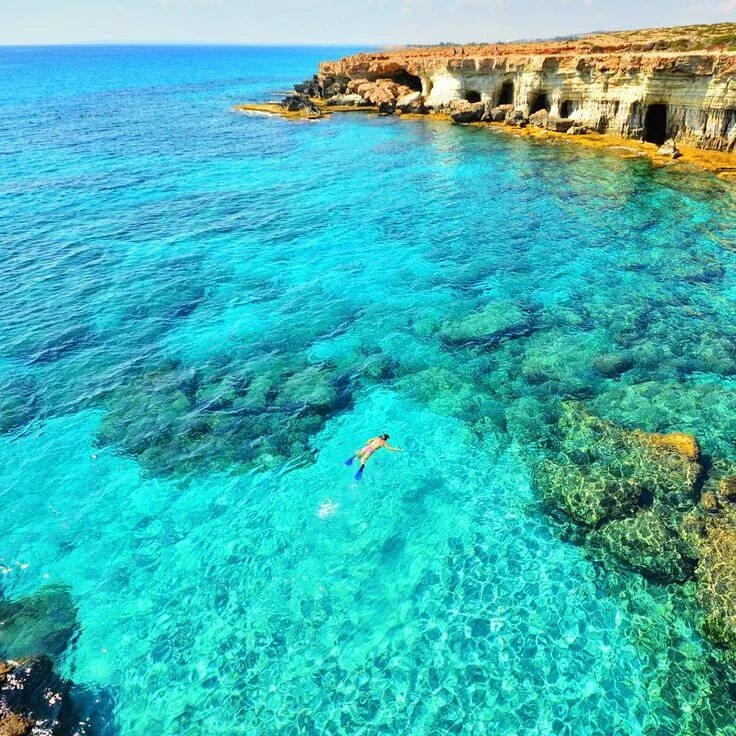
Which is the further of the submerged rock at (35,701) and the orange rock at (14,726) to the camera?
the submerged rock at (35,701)

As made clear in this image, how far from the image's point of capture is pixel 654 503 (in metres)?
15.5

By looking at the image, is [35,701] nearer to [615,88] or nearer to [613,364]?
[613,364]

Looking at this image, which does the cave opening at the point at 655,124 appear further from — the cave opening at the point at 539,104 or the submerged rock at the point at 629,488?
the submerged rock at the point at 629,488

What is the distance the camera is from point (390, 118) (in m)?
72.1

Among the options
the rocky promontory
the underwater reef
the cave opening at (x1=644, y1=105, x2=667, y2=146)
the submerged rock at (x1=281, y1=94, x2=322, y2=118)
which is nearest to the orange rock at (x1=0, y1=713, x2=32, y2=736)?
the underwater reef

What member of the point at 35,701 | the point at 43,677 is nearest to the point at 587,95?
the point at 43,677

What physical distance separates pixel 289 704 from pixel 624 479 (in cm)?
1166

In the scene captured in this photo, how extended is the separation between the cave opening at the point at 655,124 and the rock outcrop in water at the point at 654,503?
4398cm

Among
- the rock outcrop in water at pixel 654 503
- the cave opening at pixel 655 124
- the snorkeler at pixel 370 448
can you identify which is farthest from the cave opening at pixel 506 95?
the snorkeler at pixel 370 448

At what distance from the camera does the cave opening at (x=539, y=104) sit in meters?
59.1

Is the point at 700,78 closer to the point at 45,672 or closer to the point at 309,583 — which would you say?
the point at 309,583

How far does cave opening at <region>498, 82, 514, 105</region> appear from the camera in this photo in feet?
208

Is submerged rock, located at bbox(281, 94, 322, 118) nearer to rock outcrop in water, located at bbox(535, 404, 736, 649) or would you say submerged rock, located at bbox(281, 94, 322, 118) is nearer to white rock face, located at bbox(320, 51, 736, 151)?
white rock face, located at bbox(320, 51, 736, 151)

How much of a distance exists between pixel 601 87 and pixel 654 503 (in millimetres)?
48740
